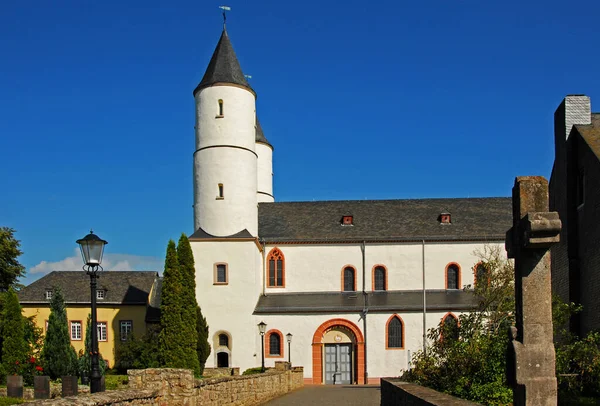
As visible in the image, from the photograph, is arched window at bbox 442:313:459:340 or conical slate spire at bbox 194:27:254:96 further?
conical slate spire at bbox 194:27:254:96

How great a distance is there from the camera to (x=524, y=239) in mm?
7867

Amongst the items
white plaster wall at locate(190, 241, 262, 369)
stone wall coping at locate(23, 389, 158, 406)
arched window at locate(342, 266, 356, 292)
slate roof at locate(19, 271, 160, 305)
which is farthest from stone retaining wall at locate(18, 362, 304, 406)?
slate roof at locate(19, 271, 160, 305)

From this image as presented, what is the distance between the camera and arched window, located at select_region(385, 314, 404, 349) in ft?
134

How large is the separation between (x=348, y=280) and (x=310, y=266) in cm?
254

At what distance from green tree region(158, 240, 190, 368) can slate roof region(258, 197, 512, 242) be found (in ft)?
25.1

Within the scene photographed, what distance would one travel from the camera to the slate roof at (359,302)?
4116cm

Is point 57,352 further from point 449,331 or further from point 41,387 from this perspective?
point 449,331

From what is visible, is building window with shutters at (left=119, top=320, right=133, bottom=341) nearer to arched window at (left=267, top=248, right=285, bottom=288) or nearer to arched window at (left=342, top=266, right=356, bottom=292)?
arched window at (left=267, top=248, right=285, bottom=288)

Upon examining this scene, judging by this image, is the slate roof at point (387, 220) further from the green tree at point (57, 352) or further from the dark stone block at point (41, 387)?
the dark stone block at point (41, 387)

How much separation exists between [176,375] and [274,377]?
45.4 feet

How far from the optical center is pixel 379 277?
44.7 m

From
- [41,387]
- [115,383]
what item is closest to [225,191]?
[115,383]

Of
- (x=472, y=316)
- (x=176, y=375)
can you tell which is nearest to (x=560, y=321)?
(x=472, y=316)

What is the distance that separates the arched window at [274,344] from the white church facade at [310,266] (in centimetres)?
6
